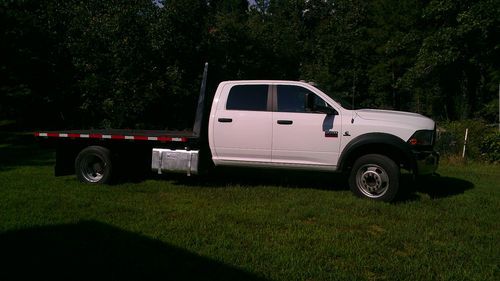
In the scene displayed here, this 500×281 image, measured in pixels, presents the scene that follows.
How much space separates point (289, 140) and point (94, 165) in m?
3.74

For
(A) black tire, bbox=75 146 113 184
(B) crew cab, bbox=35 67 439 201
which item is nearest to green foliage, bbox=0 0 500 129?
(B) crew cab, bbox=35 67 439 201

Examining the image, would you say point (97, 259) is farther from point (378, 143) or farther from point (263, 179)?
point (263, 179)

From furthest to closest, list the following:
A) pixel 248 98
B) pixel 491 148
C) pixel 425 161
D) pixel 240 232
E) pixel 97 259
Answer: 1. pixel 491 148
2. pixel 248 98
3. pixel 425 161
4. pixel 240 232
5. pixel 97 259

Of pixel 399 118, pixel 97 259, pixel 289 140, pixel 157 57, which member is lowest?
pixel 97 259

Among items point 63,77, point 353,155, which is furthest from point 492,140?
point 63,77

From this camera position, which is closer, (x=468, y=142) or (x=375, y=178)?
(x=375, y=178)

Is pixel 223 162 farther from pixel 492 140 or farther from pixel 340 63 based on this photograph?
pixel 340 63

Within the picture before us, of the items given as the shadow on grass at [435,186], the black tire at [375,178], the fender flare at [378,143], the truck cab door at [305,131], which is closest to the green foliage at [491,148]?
the shadow on grass at [435,186]

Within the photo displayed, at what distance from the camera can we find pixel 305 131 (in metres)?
7.38

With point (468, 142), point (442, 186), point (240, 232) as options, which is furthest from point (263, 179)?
point (468, 142)

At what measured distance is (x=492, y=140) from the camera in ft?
40.7

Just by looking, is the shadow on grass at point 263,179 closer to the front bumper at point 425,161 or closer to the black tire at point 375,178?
the black tire at point 375,178

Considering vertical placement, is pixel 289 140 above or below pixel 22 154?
above

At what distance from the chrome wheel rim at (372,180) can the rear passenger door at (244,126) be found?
1511 millimetres
